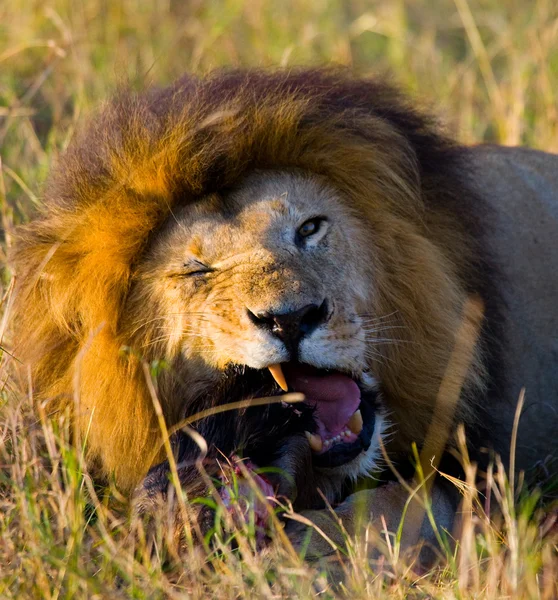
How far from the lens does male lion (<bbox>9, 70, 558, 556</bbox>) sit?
2807 mm

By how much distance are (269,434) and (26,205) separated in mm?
2151

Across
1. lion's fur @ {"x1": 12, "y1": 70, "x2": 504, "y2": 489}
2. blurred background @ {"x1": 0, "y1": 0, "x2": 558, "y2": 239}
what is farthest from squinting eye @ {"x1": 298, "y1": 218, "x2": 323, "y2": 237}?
blurred background @ {"x1": 0, "y1": 0, "x2": 558, "y2": 239}

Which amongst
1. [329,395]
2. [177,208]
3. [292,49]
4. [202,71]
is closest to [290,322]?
[329,395]

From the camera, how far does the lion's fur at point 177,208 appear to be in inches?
115

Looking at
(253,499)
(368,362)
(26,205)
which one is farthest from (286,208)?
(26,205)

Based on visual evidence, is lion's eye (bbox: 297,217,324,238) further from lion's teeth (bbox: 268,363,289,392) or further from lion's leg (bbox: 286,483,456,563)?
lion's leg (bbox: 286,483,456,563)

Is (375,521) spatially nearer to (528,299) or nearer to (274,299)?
(274,299)

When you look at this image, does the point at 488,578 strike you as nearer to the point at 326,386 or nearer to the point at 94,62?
the point at 326,386

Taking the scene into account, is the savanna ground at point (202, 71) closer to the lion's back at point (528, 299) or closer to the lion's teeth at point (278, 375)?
the lion's back at point (528, 299)

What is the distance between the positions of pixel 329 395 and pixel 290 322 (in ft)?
1.16

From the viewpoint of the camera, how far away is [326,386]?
113 inches

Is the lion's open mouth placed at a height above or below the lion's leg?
above

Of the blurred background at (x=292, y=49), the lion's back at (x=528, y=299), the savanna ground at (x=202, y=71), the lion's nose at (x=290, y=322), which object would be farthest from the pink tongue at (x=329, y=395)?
the blurred background at (x=292, y=49)

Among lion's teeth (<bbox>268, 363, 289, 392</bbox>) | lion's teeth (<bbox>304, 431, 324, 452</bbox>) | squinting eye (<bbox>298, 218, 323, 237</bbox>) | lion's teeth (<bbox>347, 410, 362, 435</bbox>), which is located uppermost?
squinting eye (<bbox>298, 218, 323, 237</bbox>)
